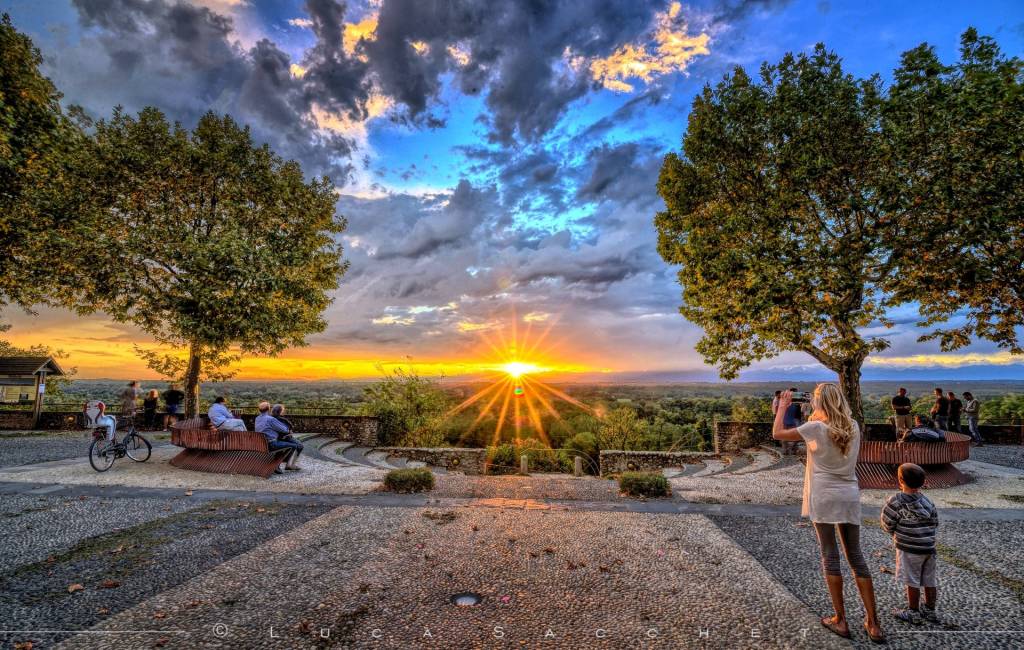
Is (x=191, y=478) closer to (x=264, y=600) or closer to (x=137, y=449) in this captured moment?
(x=137, y=449)

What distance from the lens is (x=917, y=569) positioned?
4.04 m

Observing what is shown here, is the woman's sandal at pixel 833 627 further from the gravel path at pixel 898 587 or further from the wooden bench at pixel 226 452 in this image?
the wooden bench at pixel 226 452

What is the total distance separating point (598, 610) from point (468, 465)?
14535mm

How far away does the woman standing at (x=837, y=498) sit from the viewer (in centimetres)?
370

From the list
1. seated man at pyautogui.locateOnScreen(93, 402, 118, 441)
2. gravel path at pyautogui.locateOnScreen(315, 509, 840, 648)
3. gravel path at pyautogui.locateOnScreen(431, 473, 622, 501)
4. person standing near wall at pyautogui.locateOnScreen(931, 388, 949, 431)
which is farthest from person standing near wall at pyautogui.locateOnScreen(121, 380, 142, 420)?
person standing near wall at pyautogui.locateOnScreen(931, 388, 949, 431)

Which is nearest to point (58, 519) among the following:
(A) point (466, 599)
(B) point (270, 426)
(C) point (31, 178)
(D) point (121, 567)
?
(D) point (121, 567)

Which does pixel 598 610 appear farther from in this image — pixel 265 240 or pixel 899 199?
pixel 265 240

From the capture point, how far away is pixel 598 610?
4.22m

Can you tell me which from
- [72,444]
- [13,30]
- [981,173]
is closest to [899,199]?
[981,173]

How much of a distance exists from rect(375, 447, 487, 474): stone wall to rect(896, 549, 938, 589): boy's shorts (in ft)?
49.4

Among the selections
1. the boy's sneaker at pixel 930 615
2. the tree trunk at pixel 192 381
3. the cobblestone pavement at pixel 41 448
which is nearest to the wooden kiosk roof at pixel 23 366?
the cobblestone pavement at pixel 41 448

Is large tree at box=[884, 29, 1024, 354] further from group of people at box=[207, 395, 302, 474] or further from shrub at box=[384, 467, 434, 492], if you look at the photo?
group of people at box=[207, 395, 302, 474]

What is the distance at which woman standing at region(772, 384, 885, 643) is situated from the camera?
3.70 metres

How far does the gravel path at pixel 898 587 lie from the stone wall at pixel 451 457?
1223 centimetres
